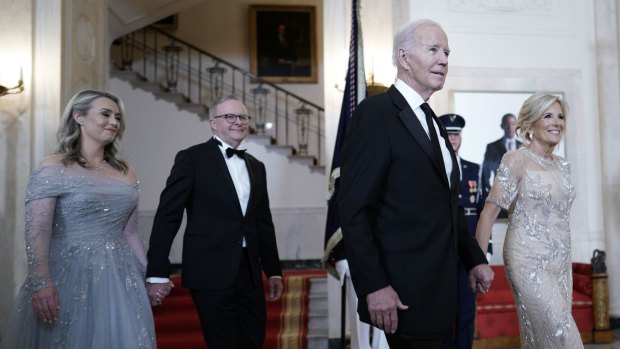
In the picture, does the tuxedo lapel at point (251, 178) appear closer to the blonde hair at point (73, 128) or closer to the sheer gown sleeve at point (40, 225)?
the blonde hair at point (73, 128)

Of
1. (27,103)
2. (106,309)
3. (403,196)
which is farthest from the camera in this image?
(27,103)

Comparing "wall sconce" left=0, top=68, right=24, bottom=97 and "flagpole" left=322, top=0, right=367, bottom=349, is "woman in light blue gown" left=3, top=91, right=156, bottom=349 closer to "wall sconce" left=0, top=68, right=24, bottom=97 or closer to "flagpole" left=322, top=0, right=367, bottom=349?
"flagpole" left=322, top=0, right=367, bottom=349

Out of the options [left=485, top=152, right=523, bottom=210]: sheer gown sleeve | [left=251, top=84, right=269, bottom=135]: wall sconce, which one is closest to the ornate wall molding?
[left=485, top=152, right=523, bottom=210]: sheer gown sleeve

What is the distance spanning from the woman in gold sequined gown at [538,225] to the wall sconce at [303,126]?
7.47 meters

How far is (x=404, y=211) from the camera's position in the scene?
6.88ft

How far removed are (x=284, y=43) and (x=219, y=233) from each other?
28.7 feet

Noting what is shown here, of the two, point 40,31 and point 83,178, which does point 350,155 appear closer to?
point 83,178

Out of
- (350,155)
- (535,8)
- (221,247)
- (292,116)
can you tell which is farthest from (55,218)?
(292,116)

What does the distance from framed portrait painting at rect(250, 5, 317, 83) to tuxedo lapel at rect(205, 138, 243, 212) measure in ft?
27.1

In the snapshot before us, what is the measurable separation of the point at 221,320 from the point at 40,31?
3465mm

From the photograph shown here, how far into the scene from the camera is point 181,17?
11531 millimetres

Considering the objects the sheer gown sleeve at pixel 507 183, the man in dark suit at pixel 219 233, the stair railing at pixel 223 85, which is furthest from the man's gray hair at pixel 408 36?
the stair railing at pixel 223 85

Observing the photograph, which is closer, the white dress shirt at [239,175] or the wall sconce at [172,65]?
the white dress shirt at [239,175]

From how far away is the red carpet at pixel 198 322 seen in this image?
583cm
